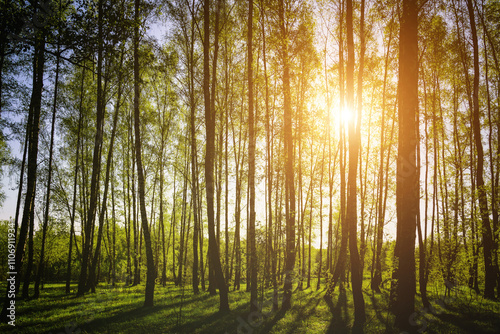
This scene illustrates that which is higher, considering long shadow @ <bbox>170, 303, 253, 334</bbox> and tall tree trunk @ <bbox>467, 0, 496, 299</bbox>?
tall tree trunk @ <bbox>467, 0, 496, 299</bbox>

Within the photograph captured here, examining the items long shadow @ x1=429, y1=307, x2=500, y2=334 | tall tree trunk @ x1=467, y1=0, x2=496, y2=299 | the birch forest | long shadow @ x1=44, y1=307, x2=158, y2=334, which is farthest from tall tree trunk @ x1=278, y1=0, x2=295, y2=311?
tall tree trunk @ x1=467, y1=0, x2=496, y2=299

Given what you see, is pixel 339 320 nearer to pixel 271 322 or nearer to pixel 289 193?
pixel 271 322

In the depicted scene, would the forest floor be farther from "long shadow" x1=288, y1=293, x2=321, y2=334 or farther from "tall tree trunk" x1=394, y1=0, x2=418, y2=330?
"tall tree trunk" x1=394, y1=0, x2=418, y2=330

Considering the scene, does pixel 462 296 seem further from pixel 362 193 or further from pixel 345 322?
pixel 345 322

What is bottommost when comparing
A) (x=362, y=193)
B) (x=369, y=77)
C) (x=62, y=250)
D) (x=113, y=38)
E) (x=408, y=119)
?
(x=62, y=250)

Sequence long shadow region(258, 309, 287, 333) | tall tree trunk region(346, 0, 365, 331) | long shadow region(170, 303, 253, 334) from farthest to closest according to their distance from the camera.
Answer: tall tree trunk region(346, 0, 365, 331), long shadow region(258, 309, 287, 333), long shadow region(170, 303, 253, 334)

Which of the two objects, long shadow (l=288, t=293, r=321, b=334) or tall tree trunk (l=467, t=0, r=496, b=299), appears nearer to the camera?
long shadow (l=288, t=293, r=321, b=334)

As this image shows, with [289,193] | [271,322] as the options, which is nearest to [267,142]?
[289,193]

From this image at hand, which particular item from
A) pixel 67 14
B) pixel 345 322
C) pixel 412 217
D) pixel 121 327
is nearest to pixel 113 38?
pixel 67 14

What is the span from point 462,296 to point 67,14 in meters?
20.5

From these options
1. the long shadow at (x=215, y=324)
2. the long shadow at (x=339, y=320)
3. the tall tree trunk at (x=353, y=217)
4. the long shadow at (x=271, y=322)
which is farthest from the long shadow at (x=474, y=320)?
the long shadow at (x=215, y=324)

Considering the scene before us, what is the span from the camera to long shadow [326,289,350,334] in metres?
7.91

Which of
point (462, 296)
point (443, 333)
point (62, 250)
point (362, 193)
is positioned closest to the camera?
point (443, 333)

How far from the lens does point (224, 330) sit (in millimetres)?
7359
